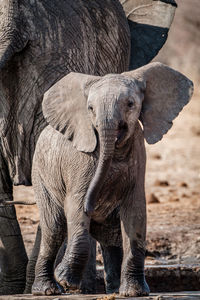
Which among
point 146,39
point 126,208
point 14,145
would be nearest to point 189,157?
point 146,39

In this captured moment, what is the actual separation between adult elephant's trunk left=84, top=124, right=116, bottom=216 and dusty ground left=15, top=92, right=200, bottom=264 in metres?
2.18

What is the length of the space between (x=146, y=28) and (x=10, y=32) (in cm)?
123

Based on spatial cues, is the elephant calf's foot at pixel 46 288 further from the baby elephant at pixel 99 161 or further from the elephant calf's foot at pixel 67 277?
the elephant calf's foot at pixel 67 277

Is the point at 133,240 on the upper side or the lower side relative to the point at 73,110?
lower

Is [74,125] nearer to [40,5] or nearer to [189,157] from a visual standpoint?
[40,5]

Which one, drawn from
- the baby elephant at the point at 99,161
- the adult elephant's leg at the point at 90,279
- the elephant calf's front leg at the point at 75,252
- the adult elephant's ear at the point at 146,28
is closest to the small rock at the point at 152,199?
the adult elephant's ear at the point at 146,28

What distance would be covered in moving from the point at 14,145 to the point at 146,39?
3.84 feet

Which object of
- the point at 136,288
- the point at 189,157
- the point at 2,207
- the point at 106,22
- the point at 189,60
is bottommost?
the point at 189,60

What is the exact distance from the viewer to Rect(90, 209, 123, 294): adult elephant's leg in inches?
178

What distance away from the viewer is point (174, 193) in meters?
9.70

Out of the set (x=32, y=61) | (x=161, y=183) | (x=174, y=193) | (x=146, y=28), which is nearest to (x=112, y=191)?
(x=32, y=61)

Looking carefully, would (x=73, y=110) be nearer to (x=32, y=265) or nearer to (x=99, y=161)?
(x=99, y=161)

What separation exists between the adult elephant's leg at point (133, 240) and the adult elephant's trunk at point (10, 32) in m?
1.12

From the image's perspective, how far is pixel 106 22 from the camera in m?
5.41
